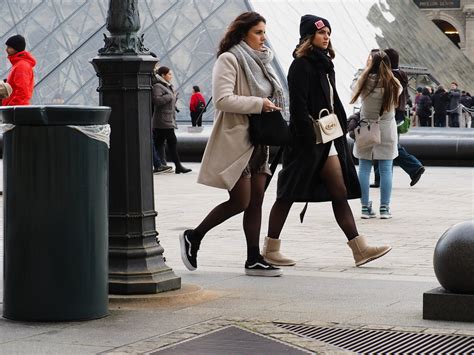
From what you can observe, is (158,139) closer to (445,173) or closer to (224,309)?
(445,173)

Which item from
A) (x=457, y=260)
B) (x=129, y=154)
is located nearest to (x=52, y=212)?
(x=129, y=154)

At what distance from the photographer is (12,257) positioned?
5953 mm

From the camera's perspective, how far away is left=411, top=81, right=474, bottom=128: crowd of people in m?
31.2

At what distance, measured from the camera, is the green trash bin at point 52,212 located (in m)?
5.88

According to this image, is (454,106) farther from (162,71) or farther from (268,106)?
(268,106)

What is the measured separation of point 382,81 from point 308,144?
10.4 feet

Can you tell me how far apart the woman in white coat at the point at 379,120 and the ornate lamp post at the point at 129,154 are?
178 inches

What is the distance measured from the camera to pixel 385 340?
18.2 feet

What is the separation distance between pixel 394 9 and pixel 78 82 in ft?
44.3

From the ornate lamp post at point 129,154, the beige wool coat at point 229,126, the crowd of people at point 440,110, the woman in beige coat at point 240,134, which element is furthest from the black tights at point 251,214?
the crowd of people at point 440,110

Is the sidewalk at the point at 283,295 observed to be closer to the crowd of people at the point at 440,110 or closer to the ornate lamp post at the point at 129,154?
the ornate lamp post at the point at 129,154

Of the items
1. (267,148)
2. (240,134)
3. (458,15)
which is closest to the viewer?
(240,134)

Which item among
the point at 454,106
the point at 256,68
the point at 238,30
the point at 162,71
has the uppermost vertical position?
the point at 454,106

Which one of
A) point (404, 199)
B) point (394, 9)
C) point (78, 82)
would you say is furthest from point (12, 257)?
point (394, 9)
